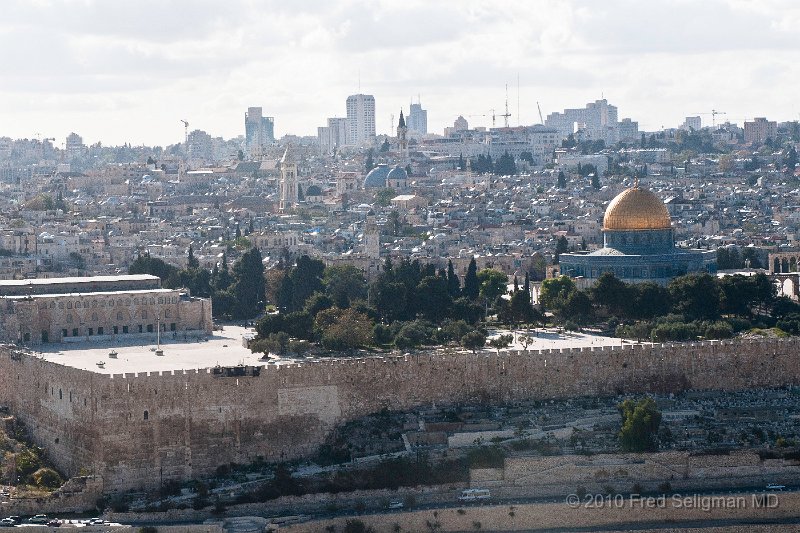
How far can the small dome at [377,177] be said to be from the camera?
168875 mm

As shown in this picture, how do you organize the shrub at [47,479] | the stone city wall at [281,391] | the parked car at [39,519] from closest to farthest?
1. the parked car at [39,519]
2. the stone city wall at [281,391]
3. the shrub at [47,479]

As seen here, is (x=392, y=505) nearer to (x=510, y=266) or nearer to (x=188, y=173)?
(x=510, y=266)

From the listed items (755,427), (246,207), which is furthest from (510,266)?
(246,207)

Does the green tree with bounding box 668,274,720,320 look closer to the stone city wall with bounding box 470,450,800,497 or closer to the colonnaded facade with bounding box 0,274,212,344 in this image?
the colonnaded facade with bounding box 0,274,212,344

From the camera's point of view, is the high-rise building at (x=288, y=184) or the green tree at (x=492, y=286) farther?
the high-rise building at (x=288, y=184)

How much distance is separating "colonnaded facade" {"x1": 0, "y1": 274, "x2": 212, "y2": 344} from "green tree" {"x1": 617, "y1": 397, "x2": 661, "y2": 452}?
61.1 ft

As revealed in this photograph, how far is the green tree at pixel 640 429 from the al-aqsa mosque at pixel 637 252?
79.5 feet

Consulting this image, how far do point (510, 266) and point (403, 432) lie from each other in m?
43.2

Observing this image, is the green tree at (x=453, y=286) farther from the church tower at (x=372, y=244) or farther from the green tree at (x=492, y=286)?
the church tower at (x=372, y=244)

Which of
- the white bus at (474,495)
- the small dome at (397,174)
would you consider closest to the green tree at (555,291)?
the white bus at (474,495)

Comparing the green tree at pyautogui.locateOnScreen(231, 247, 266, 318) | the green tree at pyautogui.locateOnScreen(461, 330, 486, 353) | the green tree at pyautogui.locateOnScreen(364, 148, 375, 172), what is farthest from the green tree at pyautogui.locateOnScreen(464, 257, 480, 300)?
the green tree at pyautogui.locateOnScreen(364, 148, 375, 172)

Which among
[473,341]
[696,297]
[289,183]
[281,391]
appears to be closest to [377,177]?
[289,183]

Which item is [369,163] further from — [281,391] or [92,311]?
[281,391]

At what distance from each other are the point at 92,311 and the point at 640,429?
67.2ft
